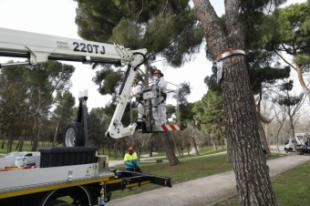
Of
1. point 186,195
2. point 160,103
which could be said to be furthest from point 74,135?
point 186,195

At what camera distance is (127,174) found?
178 inches

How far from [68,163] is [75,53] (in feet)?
6.25

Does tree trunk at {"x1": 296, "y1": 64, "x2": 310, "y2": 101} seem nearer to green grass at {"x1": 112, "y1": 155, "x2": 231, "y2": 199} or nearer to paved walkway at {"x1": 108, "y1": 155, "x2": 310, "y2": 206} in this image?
green grass at {"x1": 112, "y1": 155, "x2": 231, "y2": 199}

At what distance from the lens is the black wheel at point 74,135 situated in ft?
12.9

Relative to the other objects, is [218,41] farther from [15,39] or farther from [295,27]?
[295,27]

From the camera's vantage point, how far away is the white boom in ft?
12.1

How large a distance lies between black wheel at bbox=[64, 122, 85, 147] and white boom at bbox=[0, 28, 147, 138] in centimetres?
58

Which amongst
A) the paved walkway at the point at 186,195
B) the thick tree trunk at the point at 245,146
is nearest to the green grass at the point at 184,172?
the paved walkway at the point at 186,195

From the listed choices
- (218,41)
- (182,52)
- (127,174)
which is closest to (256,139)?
(218,41)

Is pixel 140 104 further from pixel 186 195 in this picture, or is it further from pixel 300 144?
pixel 300 144

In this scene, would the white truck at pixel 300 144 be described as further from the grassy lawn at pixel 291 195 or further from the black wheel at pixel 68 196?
the black wheel at pixel 68 196

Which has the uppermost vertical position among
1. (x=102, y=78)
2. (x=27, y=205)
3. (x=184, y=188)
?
(x=102, y=78)

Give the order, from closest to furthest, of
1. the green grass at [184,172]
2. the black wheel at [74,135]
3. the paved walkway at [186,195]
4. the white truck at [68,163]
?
the white truck at [68,163], the black wheel at [74,135], the paved walkway at [186,195], the green grass at [184,172]

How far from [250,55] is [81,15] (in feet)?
34.9
